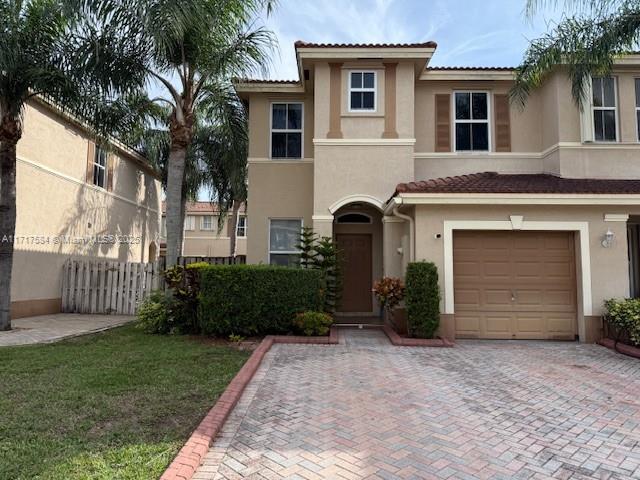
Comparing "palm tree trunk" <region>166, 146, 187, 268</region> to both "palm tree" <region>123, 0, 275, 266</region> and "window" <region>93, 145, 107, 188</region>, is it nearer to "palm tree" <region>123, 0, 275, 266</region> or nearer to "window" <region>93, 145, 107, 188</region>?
"palm tree" <region>123, 0, 275, 266</region>

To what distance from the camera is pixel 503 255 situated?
10547mm

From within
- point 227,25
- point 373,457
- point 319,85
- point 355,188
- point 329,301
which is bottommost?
point 373,457

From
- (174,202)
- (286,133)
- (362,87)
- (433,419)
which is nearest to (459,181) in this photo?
(362,87)

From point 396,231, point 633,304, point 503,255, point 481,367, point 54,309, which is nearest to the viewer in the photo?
point 481,367

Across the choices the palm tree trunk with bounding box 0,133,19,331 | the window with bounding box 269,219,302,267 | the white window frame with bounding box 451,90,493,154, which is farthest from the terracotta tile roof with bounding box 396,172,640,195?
the palm tree trunk with bounding box 0,133,19,331

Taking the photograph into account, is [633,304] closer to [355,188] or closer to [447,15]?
[355,188]

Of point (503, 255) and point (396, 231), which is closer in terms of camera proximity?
point (503, 255)

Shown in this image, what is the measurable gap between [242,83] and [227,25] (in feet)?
6.74

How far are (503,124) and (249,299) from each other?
917cm

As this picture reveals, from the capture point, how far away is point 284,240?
44.1 feet

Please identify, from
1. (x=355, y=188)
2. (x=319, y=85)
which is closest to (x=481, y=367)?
(x=355, y=188)

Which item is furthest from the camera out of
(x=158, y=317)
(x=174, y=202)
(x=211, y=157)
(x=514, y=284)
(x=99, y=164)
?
(x=211, y=157)

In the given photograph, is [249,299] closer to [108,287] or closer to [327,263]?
[327,263]

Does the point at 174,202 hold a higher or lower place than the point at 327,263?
higher
